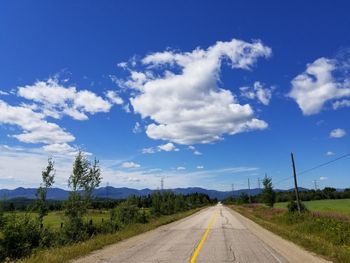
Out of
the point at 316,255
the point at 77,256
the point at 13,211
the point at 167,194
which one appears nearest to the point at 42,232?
the point at 13,211

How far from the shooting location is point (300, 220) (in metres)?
31.2

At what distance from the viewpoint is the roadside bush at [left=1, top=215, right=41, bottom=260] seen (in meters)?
18.3

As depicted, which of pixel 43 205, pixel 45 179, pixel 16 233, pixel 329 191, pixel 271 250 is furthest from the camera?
pixel 329 191

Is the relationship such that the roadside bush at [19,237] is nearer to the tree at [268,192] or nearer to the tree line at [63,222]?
the tree line at [63,222]

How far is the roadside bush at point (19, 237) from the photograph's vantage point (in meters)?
18.3

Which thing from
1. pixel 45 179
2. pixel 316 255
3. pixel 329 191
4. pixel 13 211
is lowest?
pixel 316 255

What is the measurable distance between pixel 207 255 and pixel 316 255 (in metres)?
4.35

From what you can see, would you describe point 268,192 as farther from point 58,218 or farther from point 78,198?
point 78,198

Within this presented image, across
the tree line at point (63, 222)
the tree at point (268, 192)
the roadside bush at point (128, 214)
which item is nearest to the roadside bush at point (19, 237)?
the tree line at point (63, 222)

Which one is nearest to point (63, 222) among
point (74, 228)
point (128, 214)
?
point (74, 228)

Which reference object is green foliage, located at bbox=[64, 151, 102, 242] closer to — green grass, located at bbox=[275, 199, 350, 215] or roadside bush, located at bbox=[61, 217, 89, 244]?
roadside bush, located at bbox=[61, 217, 89, 244]

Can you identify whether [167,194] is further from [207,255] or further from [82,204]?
[207,255]

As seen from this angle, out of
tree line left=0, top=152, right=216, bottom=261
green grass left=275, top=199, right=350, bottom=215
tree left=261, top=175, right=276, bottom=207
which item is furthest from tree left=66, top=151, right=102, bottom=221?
tree left=261, top=175, right=276, bottom=207

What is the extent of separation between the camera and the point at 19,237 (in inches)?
752
